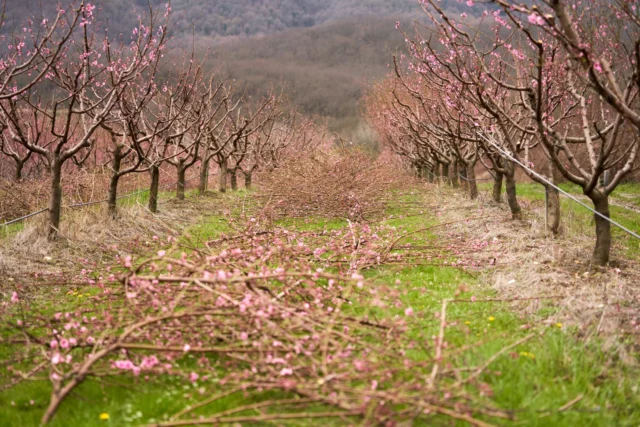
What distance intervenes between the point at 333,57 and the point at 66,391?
134 meters

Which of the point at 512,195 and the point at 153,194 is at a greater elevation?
the point at 512,195

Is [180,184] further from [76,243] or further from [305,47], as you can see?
[305,47]

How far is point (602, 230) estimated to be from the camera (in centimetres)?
666

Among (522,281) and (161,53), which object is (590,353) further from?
(161,53)

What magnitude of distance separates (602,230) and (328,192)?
825 centimetres

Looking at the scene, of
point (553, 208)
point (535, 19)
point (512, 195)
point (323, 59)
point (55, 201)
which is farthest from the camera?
point (323, 59)

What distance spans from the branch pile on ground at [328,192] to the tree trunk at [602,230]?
625 cm

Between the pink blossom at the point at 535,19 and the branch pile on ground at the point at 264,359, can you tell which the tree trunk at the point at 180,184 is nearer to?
the branch pile on ground at the point at 264,359

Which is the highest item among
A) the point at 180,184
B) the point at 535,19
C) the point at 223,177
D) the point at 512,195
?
the point at 535,19

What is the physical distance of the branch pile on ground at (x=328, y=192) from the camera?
13688 mm

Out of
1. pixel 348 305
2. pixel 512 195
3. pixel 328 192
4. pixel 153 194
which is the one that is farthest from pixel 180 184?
pixel 348 305

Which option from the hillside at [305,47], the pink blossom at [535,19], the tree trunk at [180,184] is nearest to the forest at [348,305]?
the pink blossom at [535,19]

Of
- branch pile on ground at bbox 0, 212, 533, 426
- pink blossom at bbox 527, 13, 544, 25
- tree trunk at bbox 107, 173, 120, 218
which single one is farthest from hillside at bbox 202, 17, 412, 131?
branch pile on ground at bbox 0, 212, 533, 426

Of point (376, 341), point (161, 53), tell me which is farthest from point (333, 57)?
point (376, 341)
